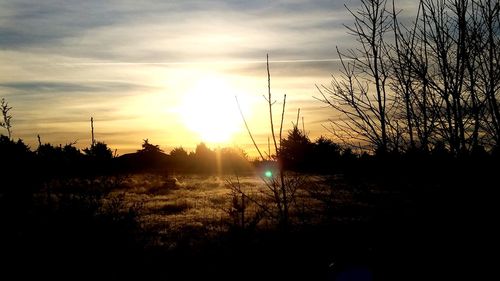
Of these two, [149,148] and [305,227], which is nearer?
[305,227]

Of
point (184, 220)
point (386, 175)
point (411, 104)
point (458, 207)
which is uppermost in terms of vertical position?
point (411, 104)

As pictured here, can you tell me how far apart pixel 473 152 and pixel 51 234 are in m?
5.63

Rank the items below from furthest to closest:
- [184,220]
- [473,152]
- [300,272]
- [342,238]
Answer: [184,220] < [342,238] < [300,272] < [473,152]

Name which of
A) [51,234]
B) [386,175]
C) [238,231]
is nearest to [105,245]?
[51,234]

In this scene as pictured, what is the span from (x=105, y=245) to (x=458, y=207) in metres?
4.68

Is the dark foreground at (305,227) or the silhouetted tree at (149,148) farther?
the silhouetted tree at (149,148)

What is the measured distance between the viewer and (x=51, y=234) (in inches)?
239

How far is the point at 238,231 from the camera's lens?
6602mm

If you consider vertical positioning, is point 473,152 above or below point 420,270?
above

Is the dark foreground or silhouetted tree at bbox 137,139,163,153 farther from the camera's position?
silhouetted tree at bbox 137,139,163,153

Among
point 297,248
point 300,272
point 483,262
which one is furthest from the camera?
point 297,248

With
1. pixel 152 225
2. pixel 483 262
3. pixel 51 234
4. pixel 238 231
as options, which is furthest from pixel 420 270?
pixel 152 225

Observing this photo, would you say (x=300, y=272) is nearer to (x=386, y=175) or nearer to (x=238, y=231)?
(x=238, y=231)

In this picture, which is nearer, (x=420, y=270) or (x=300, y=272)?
(x=420, y=270)
